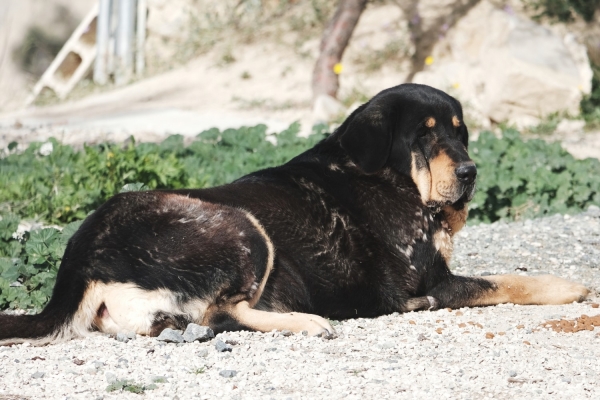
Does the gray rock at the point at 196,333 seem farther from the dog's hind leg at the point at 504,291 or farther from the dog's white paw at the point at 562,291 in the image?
the dog's white paw at the point at 562,291

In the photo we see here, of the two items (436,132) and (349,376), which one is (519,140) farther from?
(349,376)

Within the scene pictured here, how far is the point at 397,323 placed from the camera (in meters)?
5.05

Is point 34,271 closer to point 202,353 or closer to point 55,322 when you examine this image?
point 55,322

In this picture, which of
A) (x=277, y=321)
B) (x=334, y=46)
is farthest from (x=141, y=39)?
(x=277, y=321)

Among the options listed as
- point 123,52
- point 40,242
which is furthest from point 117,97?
point 40,242

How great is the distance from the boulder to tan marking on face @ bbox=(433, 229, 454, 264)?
773 centimetres

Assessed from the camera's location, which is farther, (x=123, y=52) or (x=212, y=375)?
(x=123, y=52)

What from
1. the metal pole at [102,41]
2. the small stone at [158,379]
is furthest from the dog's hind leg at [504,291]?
the metal pole at [102,41]

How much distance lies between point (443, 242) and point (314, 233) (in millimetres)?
856

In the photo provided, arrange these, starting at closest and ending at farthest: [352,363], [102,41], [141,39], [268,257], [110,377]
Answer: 1. [110,377]
2. [352,363]
3. [268,257]
4. [102,41]
5. [141,39]

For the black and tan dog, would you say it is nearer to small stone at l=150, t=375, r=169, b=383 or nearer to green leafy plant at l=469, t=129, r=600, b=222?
small stone at l=150, t=375, r=169, b=383

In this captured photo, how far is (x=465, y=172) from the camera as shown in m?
5.19

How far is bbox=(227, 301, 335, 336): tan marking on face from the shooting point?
4652 millimetres

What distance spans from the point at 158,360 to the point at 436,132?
7.54 feet
